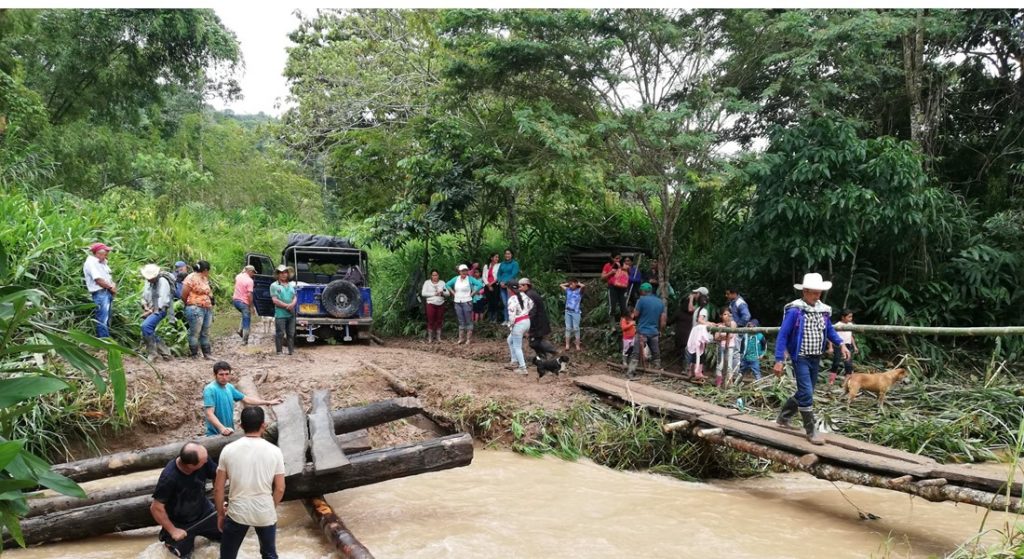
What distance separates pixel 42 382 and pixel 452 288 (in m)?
12.6

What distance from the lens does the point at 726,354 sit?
10.4 metres

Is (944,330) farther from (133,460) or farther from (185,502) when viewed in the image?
(133,460)

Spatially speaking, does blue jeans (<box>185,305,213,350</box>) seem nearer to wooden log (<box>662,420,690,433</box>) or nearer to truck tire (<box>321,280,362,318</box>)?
truck tire (<box>321,280,362,318</box>)

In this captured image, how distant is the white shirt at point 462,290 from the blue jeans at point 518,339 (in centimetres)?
264

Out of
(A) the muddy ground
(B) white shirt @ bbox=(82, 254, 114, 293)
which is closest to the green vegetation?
(A) the muddy ground

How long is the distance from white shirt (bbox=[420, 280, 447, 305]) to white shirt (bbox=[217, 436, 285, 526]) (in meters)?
9.51

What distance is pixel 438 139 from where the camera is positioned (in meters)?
14.3

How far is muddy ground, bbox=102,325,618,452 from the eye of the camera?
27.5 ft

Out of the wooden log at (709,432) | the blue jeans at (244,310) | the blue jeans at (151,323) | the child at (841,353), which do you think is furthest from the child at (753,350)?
the blue jeans at (151,323)

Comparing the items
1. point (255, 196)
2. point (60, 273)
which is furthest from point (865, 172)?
point (255, 196)

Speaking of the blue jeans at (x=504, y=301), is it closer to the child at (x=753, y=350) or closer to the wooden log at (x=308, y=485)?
the child at (x=753, y=350)

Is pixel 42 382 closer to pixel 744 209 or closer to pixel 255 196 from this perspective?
pixel 744 209

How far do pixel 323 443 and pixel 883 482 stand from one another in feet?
17.2

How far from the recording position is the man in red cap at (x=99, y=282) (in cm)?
927
